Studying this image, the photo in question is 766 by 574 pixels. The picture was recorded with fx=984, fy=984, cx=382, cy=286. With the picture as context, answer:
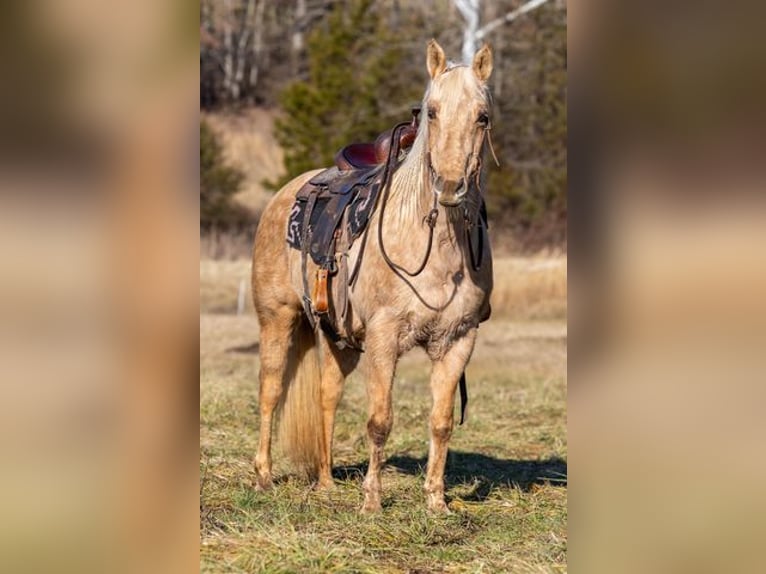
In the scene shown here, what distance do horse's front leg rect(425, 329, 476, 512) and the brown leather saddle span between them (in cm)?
77

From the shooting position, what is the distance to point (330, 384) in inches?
264

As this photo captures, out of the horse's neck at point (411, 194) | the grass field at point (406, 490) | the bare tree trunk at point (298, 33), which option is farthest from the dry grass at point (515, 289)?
the bare tree trunk at point (298, 33)

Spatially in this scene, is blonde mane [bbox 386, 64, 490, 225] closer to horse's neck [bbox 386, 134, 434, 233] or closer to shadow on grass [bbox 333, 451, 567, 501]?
horse's neck [bbox 386, 134, 434, 233]

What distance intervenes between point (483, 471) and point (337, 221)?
2228mm

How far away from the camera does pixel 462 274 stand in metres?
5.56

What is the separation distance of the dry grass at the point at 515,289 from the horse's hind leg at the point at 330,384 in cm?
1061

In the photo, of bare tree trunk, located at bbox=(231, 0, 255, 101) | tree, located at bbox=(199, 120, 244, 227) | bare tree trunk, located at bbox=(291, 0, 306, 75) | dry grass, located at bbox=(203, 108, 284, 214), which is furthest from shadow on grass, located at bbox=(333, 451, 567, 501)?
bare tree trunk, located at bbox=(231, 0, 255, 101)

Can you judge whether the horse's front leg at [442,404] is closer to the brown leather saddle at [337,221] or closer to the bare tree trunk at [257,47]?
the brown leather saddle at [337,221]

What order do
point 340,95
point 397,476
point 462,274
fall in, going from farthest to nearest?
point 340,95 → point 397,476 → point 462,274

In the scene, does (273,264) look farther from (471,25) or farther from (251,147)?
(251,147)

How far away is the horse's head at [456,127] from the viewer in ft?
15.7
